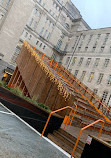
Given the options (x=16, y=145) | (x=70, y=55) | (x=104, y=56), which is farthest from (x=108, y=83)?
(x=16, y=145)

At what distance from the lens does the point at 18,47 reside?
1416 inches

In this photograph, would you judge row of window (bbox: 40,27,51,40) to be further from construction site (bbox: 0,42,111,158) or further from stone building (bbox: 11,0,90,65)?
construction site (bbox: 0,42,111,158)

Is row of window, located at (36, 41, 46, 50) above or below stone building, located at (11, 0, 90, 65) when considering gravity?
below

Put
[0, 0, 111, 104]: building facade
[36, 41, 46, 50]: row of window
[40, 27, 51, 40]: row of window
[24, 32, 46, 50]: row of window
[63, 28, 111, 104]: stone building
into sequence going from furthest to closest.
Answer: [40, 27, 51, 40]: row of window < [36, 41, 46, 50]: row of window < [24, 32, 46, 50]: row of window < [0, 0, 111, 104]: building facade < [63, 28, 111, 104]: stone building

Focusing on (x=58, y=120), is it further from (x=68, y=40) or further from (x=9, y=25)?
(x=68, y=40)

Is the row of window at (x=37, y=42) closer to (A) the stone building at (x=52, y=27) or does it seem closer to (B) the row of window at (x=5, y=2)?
(A) the stone building at (x=52, y=27)

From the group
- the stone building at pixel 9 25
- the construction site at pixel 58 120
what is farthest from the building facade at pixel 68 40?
the construction site at pixel 58 120

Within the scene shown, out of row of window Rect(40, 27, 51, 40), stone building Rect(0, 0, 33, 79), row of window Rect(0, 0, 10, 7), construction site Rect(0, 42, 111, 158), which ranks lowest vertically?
construction site Rect(0, 42, 111, 158)

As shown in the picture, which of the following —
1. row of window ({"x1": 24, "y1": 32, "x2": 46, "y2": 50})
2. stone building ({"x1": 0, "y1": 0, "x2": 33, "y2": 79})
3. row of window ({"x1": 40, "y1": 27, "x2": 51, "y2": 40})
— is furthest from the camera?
row of window ({"x1": 40, "y1": 27, "x2": 51, "y2": 40})

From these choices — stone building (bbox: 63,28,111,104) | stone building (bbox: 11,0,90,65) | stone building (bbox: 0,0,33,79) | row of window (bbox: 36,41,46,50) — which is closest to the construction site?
stone building (bbox: 63,28,111,104)

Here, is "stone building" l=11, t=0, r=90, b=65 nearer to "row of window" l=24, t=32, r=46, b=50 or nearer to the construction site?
"row of window" l=24, t=32, r=46, b=50

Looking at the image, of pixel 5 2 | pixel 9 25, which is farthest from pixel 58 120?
pixel 5 2

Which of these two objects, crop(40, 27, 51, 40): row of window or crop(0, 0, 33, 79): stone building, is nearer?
crop(0, 0, 33, 79): stone building

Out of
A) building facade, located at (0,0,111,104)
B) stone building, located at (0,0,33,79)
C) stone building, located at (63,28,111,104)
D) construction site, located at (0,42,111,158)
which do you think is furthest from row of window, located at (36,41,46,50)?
construction site, located at (0,42,111,158)
